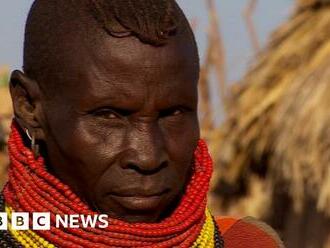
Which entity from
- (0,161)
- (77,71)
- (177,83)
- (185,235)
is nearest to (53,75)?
(77,71)

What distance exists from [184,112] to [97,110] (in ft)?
0.60

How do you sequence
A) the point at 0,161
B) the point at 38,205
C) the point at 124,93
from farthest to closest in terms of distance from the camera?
the point at 0,161
the point at 38,205
the point at 124,93

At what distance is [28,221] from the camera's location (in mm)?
2189

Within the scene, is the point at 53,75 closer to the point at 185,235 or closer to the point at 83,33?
the point at 83,33

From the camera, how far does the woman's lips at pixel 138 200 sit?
6.79 feet

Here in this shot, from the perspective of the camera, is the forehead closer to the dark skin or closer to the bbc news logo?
the dark skin

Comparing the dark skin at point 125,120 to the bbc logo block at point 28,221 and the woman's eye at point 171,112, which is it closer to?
the woman's eye at point 171,112

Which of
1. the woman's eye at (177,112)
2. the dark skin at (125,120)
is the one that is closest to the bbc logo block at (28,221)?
the dark skin at (125,120)

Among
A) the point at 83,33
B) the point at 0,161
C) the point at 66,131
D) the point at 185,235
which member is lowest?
the point at 0,161

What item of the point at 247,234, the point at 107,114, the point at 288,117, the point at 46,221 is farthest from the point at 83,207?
the point at 288,117

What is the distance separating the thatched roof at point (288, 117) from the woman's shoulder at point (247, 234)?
3863 mm

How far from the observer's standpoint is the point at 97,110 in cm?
207

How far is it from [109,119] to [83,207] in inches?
7.8

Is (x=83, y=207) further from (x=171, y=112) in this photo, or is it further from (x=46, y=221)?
(x=171, y=112)
